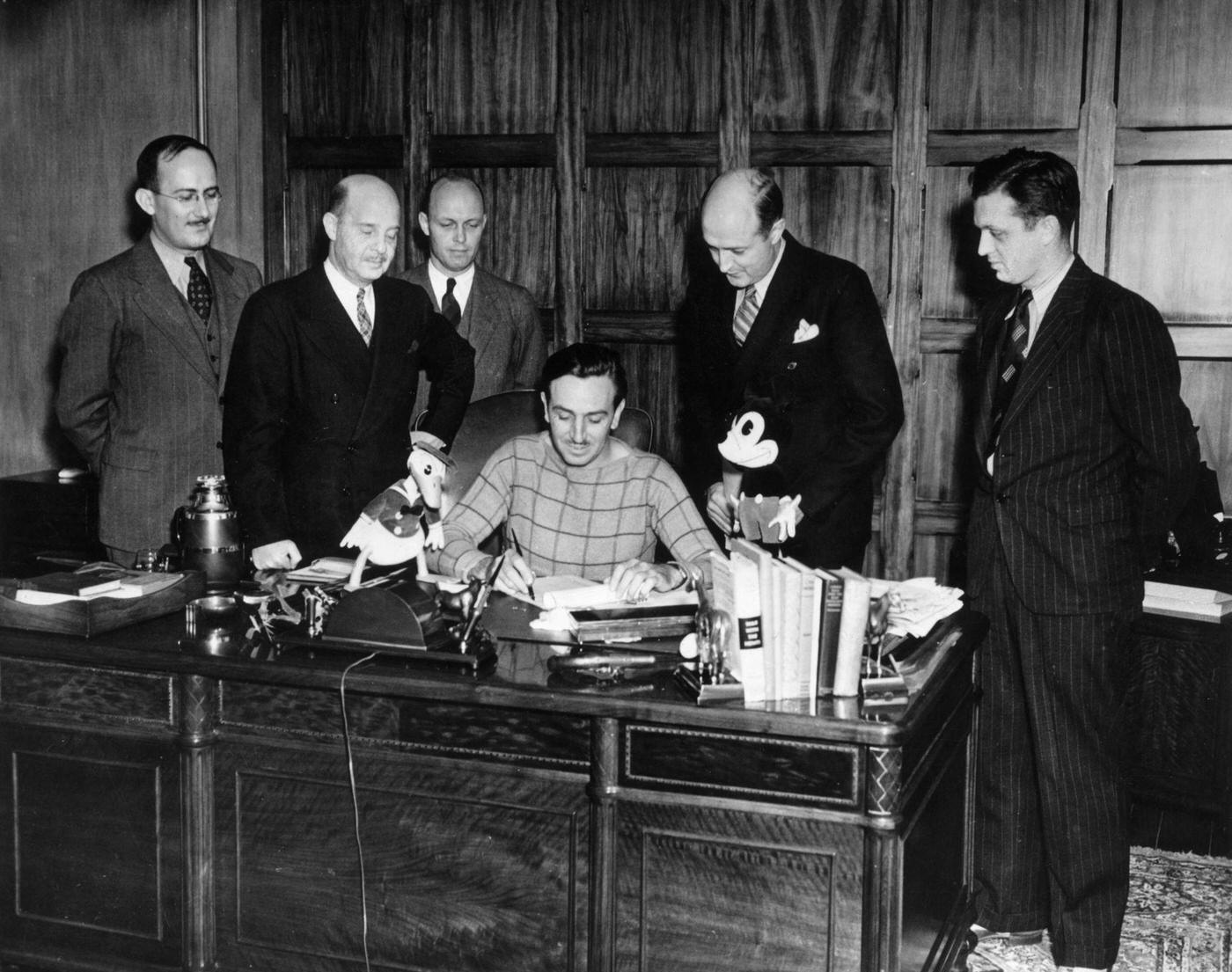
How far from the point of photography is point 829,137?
4281 mm

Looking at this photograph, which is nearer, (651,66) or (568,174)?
(651,66)

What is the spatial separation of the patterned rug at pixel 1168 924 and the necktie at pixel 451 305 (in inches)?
92.7

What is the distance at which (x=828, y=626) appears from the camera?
2107 mm

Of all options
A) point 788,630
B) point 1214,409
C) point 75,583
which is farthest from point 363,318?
point 1214,409

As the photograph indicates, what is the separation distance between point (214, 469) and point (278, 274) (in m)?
1.49

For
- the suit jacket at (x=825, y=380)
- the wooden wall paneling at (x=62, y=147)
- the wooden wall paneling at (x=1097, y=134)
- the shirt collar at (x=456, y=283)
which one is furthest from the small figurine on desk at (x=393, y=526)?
the wooden wall paneling at (x=62, y=147)

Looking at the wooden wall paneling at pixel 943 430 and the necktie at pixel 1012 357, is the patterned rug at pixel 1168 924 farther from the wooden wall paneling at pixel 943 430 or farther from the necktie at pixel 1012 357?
the wooden wall paneling at pixel 943 430

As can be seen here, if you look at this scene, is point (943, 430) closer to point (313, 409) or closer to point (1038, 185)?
point (1038, 185)

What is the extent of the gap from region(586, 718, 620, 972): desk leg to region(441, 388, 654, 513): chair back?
4.43 feet

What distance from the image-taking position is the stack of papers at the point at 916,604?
246 cm

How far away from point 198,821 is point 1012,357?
78.5 inches

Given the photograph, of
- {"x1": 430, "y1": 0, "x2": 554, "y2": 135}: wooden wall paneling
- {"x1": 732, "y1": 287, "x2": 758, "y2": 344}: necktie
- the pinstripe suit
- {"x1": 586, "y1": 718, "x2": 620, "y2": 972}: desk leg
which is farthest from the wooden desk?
{"x1": 430, "y1": 0, "x2": 554, "y2": 135}: wooden wall paneling

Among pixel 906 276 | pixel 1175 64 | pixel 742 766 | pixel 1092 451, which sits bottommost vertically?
pixel 742 766

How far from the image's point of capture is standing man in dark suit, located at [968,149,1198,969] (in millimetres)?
2707
